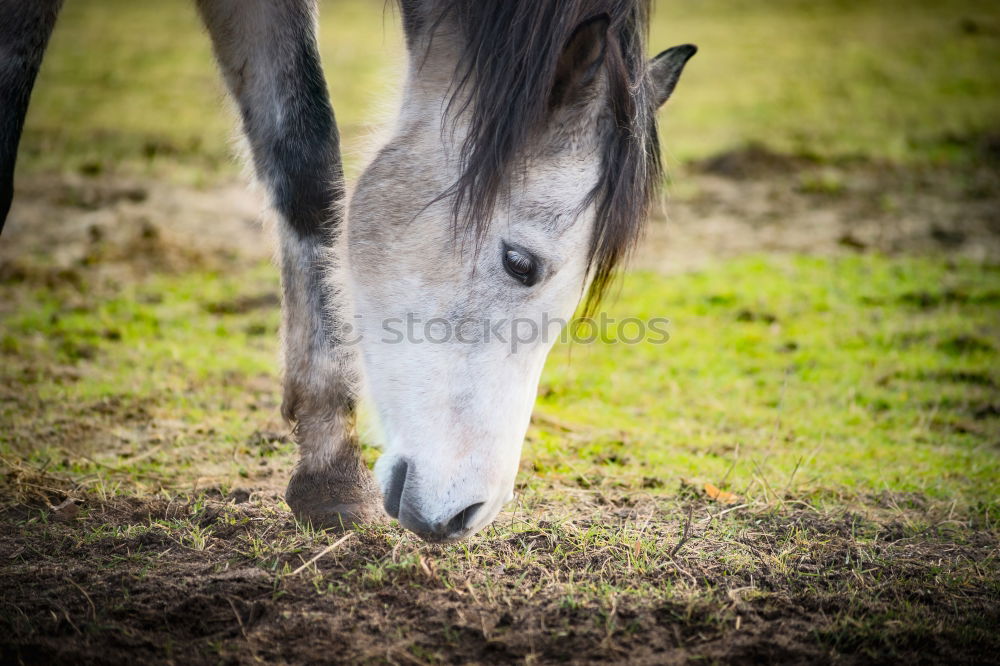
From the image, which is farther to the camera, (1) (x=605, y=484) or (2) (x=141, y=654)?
(1) (x=605, y=484)

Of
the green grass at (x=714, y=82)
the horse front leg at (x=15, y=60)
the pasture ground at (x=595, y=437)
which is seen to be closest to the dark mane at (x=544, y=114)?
the pasture ground at (x=595, y=437)

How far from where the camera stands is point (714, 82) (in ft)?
39.4

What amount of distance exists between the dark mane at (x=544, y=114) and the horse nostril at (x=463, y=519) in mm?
769

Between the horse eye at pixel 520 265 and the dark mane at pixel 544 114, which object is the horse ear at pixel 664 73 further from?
the horse eye at pixel 520 265

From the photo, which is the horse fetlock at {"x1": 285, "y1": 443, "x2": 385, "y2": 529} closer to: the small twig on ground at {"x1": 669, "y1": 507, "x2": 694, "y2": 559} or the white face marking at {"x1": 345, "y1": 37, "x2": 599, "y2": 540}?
the white face marking at {"x1": 345, "y1": 37, "x2": 599, "y2": 540}

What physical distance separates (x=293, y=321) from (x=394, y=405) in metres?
0.74

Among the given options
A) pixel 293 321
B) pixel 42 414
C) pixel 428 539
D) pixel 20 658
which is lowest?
pixel 42 414

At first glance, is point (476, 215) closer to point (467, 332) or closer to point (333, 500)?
point (467, 332)

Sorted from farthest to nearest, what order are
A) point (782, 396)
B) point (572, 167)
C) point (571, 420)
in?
point (782, 396) → point (571, 420) → point (572, 167)

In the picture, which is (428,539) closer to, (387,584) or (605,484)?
(387,584)

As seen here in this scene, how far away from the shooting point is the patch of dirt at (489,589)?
2402 mm

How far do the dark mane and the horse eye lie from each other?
0.12 m

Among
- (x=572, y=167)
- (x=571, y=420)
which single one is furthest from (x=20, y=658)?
(x=571, y=420)

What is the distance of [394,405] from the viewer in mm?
2646
